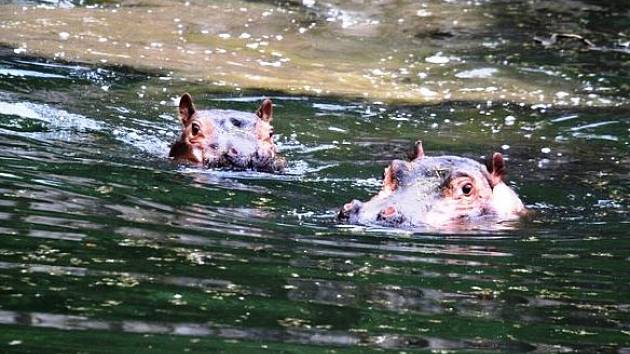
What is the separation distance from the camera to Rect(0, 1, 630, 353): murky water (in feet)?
14.0

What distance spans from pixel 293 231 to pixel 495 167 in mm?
2296

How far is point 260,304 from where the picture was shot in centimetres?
460

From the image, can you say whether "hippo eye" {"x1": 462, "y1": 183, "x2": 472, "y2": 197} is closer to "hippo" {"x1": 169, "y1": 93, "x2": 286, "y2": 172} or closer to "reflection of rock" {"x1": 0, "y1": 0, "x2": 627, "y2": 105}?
"hippo" {"x1": 169, "y1": 93, "x2": 286, "y2": 172}

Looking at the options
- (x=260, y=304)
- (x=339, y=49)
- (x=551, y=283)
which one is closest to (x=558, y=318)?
(x=551, y=283)

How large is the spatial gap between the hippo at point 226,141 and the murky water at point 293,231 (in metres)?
0.21

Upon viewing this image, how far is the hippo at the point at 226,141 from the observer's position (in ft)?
30.8

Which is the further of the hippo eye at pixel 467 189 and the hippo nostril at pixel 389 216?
the hippo eye at pixel 467 189

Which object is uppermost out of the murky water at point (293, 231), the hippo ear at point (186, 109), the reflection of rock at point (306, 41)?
the reflection of rock at point (306, 41)

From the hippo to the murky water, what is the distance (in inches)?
8.2

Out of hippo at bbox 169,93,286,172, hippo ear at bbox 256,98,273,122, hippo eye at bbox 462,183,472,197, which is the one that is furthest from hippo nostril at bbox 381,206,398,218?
hippo ear at bbox 256,98,273,122

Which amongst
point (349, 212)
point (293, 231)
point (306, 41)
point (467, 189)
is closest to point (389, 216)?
point (349, 212)

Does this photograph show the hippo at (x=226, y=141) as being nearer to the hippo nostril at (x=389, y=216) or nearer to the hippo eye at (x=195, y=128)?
the hippo eye at (x=195, y=128)

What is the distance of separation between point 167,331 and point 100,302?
466 mm

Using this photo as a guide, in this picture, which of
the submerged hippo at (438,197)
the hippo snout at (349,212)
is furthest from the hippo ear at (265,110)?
the hippo snout at (349,212)
